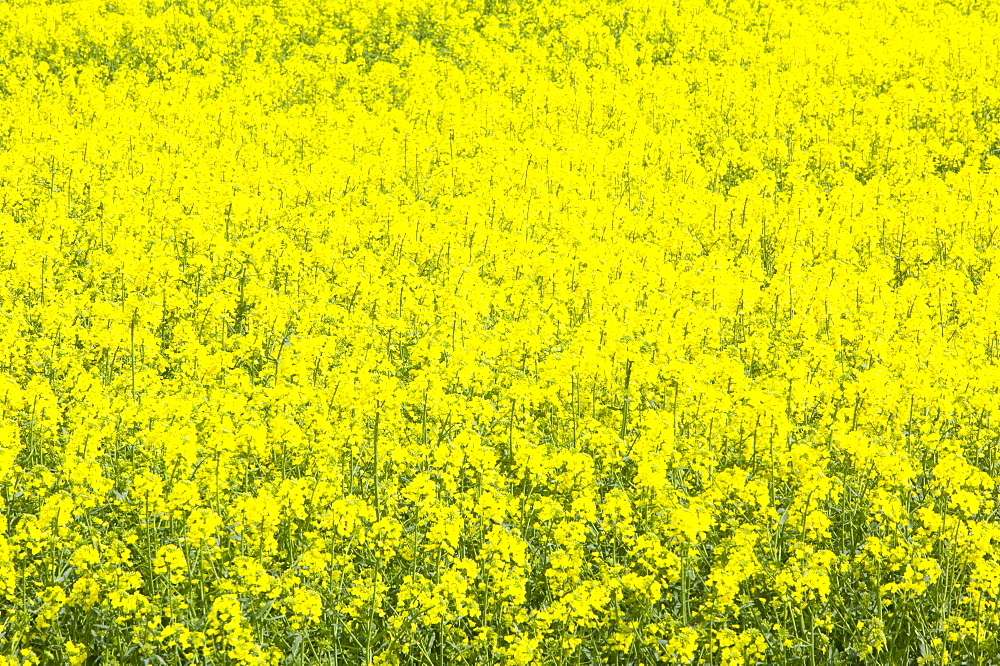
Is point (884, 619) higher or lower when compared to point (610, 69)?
lower

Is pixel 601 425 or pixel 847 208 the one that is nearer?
pixel 601 425

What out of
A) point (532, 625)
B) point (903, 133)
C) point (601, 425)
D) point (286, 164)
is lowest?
point (532, 625)

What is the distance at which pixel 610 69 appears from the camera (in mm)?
17172

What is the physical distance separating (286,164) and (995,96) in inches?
354

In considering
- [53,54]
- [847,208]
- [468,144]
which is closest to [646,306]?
[847,208]

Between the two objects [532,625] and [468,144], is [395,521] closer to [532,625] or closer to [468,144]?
[532,625]

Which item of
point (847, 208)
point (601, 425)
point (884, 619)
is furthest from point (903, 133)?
point (884, 619)

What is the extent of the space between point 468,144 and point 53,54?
7147mm

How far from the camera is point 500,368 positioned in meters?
8.52

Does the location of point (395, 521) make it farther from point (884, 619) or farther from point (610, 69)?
point (610, 69)

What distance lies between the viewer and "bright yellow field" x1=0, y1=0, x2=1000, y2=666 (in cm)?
589

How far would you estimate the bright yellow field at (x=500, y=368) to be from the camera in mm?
5891

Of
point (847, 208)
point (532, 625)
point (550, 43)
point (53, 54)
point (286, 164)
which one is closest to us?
point (532, 625)

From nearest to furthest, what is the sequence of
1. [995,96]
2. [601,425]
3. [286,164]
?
[601,425] → [286,164] → [995,96]
